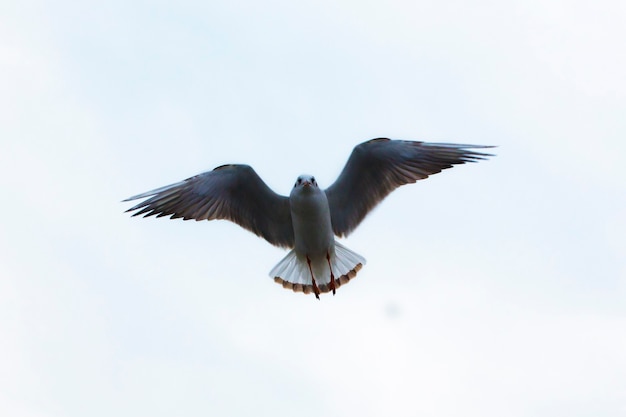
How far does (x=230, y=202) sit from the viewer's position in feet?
42.9

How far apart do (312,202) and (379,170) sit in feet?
3.80

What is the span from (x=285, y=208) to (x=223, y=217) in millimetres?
922

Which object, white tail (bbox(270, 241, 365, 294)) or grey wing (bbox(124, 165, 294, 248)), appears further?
white tail (bbox(270, 241, 365, 294))

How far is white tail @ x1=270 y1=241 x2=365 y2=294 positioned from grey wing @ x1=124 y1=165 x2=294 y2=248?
33 centimetres

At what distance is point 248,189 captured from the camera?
12.9 meters

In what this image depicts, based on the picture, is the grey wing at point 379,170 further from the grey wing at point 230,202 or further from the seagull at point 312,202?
the grey wing at point 230,202

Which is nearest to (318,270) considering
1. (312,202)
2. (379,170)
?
(312,202)

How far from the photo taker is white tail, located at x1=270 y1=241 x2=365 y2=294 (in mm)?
13219

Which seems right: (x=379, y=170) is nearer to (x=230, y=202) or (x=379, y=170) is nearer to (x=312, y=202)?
(x=312, y=202)

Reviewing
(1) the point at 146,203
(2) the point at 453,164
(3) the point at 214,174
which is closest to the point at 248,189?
(3) the point at 214,174

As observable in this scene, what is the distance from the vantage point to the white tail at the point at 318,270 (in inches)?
520

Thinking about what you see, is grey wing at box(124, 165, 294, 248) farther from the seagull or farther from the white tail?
the white tail

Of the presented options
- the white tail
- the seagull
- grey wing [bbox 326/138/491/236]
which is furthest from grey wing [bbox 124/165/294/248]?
grey wing [bbox 326/138/491/236]

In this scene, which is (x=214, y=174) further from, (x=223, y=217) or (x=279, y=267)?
(x=279, y=267)
